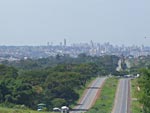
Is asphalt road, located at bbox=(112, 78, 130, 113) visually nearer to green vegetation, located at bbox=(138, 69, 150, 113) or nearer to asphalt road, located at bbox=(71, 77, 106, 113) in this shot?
asphalt road, located at bbox=(71, 77, 106, 113)

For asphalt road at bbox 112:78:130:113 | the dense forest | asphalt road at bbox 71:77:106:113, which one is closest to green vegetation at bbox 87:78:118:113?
asphalt road at bbox 112:78:130:113

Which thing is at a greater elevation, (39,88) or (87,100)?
(39,88)

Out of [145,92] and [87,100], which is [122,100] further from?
[145,92]

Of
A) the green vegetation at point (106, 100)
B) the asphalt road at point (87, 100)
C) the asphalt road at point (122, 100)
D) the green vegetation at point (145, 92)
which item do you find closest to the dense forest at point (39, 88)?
the asphalt road at point (87, 100)

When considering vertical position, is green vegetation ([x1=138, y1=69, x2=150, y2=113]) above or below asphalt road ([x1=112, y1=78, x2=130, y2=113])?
above

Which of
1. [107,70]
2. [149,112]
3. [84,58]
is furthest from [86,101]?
[84,58]

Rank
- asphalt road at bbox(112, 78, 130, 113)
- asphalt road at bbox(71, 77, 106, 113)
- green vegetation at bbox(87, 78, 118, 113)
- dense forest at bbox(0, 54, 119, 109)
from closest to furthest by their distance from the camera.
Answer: dense forest at bbox(0, 54, 119, 109)
green vegetation at bbox(87, 78, 118, 113)
asphalt road at bbox(112, 78, 130, 113)
asphalt road at bbox(71, 77, 106, 113)

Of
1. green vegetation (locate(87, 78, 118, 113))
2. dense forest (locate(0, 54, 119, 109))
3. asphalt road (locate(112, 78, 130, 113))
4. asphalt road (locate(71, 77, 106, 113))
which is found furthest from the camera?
asphalt road (locate(71, 77, 106, 113))

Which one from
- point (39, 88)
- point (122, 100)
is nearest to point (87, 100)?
point (122, 100)

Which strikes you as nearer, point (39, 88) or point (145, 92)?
point (145, 92)

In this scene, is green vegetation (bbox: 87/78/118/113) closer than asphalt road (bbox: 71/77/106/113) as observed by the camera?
Yes

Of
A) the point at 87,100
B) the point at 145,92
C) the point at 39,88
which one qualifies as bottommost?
the point at 87,100
